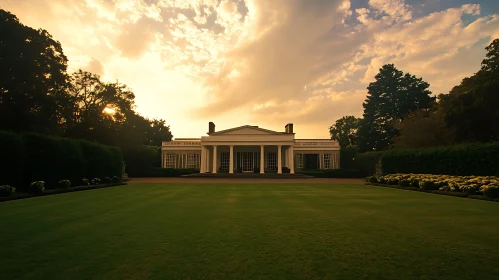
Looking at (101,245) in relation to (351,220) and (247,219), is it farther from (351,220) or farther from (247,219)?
(351,220)

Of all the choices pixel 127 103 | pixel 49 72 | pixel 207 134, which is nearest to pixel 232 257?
pixel 49 72

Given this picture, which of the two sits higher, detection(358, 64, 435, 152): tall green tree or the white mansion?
detection(358, 64, 435, 152): tall green tree

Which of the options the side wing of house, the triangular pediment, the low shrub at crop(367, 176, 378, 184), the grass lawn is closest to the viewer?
the grass lawn

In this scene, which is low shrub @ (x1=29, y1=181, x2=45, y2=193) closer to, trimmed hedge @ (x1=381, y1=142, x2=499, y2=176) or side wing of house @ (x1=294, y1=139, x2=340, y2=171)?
trimmed hedge @ (x1=381, y1=142, x2=499, y2=176)

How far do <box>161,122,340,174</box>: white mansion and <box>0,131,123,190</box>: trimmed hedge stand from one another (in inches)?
775

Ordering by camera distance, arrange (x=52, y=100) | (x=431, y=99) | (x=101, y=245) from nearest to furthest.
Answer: (x=101, y=245) → (x=52, y=100) → (x=431, y=99)

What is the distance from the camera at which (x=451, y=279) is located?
11.2ft

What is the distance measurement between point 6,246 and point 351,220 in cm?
743

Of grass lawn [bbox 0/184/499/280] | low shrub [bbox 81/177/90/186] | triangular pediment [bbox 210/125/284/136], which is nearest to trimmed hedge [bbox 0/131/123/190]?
low shrub [bbox 81/177/90/186]

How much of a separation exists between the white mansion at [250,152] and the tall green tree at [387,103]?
12.6 meters

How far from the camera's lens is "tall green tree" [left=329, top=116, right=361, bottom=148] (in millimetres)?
70625

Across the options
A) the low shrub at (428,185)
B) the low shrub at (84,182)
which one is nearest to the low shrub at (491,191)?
the low shrub at (428,185)

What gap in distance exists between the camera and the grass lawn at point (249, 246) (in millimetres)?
3693

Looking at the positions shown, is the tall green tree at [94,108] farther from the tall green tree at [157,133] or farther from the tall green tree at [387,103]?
the tall green tree at [387,103]
